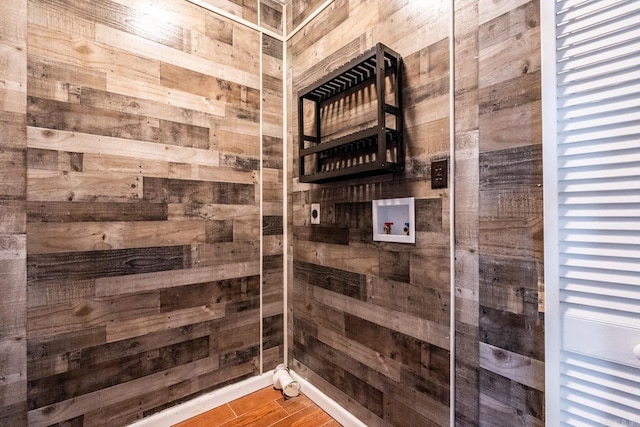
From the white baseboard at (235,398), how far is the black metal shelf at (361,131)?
51.8 inches

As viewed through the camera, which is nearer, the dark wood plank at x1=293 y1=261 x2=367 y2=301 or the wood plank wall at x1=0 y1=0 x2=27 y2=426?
the wood plank wall at x1=0 y1=0 x2=27 y2=426

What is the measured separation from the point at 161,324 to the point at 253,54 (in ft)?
5.76

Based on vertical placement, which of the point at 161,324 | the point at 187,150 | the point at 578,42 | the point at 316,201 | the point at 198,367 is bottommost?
the point at 198,367

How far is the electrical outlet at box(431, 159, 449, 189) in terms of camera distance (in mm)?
1199

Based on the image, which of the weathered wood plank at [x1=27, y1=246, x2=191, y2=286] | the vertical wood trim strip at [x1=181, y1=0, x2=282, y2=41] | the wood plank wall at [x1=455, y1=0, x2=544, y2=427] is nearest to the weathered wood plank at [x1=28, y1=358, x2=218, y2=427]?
the weathered wood plank at [x1=27, y1=246, x2=191, y2=286]

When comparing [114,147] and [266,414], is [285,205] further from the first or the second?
[266,414]

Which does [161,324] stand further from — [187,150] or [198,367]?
[187,150]

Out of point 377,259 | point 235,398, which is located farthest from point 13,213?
point 377,259

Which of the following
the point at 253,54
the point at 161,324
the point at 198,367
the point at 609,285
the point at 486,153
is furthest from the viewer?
the point at 253,54

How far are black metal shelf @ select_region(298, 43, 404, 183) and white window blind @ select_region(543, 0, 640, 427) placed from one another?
1.91 ft

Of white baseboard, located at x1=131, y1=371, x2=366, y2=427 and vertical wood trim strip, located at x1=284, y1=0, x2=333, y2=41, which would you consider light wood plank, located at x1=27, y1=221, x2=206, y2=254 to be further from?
vertical wood trim strip, located at x1=284, y1=0, x2=333, y2=41

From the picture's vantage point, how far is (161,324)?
5.41ft

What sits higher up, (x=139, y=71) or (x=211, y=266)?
(x=139, y=71)

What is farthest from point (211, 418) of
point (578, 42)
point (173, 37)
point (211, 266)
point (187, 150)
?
point (578, 42)
